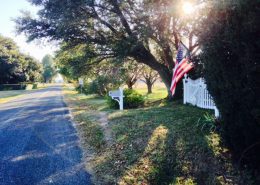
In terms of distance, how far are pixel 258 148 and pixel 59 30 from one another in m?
12.7

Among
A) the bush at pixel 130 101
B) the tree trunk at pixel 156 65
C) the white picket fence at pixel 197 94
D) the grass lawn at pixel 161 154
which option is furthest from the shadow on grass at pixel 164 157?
the tree trunk at pixel 156 65

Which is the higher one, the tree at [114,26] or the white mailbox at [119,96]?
the tree at [114,26]

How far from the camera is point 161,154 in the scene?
6.57 meters

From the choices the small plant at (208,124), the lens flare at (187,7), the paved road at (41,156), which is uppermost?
the lens flare at (187,7)

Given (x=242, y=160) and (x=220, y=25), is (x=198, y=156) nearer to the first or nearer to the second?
(x=242, y=160)

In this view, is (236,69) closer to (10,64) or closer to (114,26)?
(114,26)

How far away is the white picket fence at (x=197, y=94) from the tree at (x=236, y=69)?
583cm

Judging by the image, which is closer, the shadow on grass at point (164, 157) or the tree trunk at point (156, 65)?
the shadow on grass at point (164, 157)

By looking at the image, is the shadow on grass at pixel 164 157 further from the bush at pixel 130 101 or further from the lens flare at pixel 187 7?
the bush at pixel 130 101

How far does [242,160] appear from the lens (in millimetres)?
5453

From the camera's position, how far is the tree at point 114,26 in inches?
556

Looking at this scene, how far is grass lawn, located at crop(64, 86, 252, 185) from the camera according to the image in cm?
552

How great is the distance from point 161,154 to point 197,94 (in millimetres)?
6841

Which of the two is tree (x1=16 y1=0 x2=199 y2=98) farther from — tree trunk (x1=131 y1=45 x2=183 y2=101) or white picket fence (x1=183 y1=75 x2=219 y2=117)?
white picket fence (x1=183 y1=75 x2=219 y2=117)
